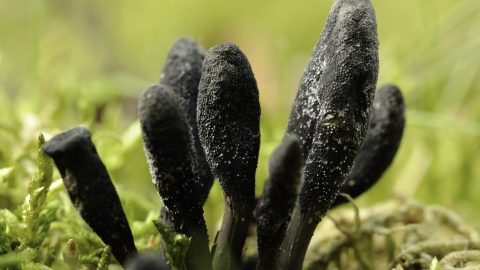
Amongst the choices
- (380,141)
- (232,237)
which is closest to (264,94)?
(380,141)

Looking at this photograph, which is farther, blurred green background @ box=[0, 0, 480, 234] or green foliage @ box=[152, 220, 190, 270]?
blurred green background @ box=[0, 0, 480, 234]

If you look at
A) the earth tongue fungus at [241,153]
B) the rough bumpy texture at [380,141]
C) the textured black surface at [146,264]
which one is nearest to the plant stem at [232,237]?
the earth tongue fungus at [241,153]

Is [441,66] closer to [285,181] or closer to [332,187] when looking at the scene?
[332,187]

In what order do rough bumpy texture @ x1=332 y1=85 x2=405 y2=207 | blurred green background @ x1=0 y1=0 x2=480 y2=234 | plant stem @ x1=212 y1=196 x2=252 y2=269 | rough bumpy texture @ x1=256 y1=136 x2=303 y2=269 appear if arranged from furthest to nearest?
blurred green background @ x1=0 y1=0 x2=480 y2=234, rough bumpy texture @ x1=332 y1=85 x2=405 y2=207, plant stem @ x1=212 y1=196 x2=252 y2=269, rough bumpy texture @ x1=256 y1=136 x2=303 y2=269

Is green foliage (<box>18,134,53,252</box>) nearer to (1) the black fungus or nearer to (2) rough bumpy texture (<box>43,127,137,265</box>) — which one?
(2) rough bumpy texture (<box>43,127,137,265</box>)

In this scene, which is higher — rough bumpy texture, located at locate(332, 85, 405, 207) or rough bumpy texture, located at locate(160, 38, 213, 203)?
rough bumpy texture, located at locate(160, 38, 213, 203)

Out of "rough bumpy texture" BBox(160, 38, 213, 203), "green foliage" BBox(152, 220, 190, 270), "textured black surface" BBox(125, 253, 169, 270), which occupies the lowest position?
"textured black surface" BBox(125, 253, 169, 270)

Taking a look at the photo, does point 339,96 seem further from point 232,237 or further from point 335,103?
point 232,237

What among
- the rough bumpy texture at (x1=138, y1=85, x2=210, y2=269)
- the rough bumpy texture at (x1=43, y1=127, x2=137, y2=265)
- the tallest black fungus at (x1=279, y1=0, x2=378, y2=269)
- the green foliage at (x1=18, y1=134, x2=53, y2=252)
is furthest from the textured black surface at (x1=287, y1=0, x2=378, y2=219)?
the green foliage at (x1=18, y1=134, x2=53, y2=252)
